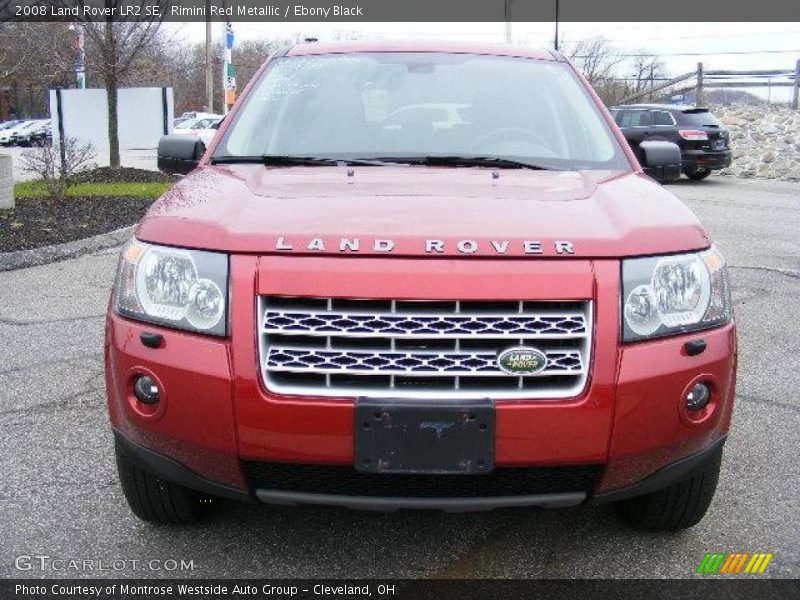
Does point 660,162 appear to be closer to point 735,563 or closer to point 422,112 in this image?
point 422,112

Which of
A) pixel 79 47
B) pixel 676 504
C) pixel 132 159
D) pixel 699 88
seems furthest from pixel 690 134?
pixel 676 504

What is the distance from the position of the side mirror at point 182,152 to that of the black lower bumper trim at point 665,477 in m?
2.48

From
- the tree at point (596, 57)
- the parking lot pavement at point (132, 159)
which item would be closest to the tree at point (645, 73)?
the tree at point (596, 57)

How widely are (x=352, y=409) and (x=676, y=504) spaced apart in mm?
1242

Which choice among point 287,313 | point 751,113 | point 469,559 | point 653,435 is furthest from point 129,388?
point 751,113

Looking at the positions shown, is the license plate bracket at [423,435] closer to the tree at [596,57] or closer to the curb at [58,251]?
the curb at [58,251]

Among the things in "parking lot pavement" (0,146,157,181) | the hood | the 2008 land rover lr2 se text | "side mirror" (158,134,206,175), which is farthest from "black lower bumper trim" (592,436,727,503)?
"parking lot pavement" (0,146,157,181)

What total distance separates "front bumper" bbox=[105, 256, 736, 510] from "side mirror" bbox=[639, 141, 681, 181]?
1.74 metres

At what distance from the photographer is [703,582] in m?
2.64

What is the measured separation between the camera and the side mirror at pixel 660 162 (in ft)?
13.0

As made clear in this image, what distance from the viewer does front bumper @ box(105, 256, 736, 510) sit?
224cm

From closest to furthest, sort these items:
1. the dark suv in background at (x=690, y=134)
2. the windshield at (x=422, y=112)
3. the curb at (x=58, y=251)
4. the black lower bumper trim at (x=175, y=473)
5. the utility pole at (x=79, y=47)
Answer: the black lower bumper trim at (x=175, y=473), the windshield at (x=422, y=112), the curb at (x=58, y=251), the utility pole at (x=79, y=47), the dark suv in background at (x=690, y=134)

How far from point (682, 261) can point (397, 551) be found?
1.33 metres

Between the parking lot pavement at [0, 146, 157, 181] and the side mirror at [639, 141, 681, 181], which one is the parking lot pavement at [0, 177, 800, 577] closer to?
the side mirror at [639, 141, 681, 181]
